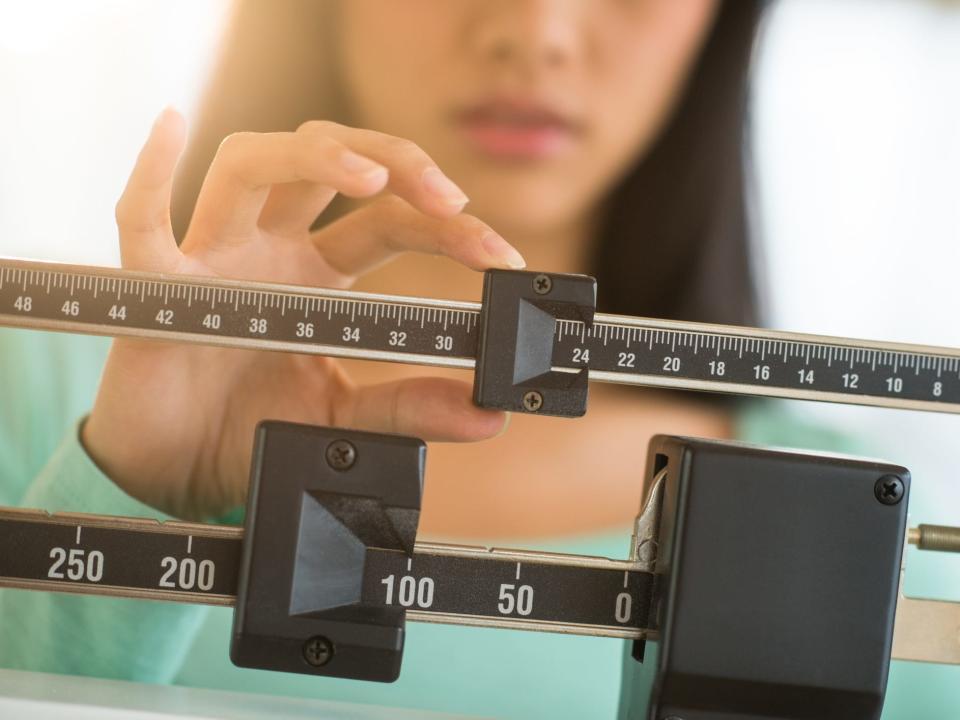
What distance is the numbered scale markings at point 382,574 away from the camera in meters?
0.65

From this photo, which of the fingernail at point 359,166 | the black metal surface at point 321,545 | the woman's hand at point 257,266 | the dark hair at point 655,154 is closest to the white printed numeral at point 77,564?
the black metal surface at point 321,545

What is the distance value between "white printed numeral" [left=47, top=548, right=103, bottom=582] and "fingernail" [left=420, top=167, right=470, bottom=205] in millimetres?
372

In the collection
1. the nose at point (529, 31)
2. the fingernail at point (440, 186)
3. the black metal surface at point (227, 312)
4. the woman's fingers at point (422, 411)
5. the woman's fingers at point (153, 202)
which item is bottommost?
the woman's fingers at point (422, 411)

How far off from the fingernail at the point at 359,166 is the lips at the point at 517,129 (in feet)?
1.86

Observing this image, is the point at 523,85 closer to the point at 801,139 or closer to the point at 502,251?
the point at 801,139

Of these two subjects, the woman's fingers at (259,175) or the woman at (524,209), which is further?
the woman at (524,209)

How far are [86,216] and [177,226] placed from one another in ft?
0.50

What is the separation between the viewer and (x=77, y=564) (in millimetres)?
647

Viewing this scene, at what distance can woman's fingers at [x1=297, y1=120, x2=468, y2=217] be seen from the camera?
2.46ft

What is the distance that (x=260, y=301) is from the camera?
0.70 meters

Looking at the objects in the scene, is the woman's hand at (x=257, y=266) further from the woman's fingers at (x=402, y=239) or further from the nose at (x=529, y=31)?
the nose at (x=529, y=31)

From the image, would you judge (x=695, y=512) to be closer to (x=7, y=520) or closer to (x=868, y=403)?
(x=868, y=403)

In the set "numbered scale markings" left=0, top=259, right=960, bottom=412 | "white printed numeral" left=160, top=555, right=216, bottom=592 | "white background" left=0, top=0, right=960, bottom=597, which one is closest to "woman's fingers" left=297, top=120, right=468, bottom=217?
"numbered scale markings" left=0, top=259, right=960, bottom=412

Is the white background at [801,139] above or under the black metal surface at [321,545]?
above
